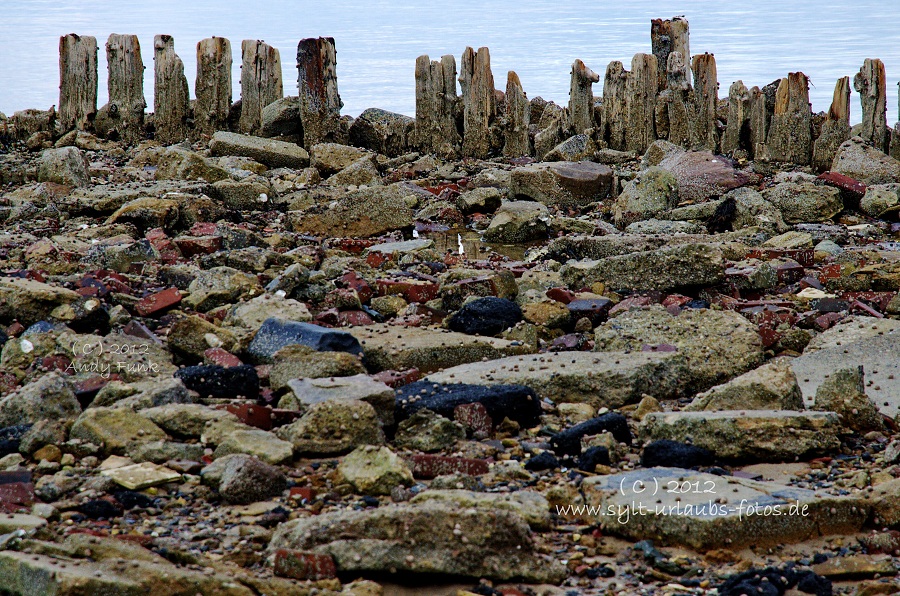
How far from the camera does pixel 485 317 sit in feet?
23.3

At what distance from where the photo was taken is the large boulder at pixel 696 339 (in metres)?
6.16

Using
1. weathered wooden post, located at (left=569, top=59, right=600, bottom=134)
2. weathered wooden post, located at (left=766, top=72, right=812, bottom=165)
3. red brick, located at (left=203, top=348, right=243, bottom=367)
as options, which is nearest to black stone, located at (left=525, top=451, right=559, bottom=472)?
red brick, located at (left=203, top=348, right=243, bottom=367)

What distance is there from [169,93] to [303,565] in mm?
14060

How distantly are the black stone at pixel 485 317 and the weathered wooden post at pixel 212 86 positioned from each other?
33.6 feet

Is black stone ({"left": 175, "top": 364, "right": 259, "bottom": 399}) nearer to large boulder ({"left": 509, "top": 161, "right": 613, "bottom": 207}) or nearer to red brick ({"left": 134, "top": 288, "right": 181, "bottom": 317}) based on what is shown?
red brick ({"left": 134, "top": 288, "right": 181, "bottom": 317})

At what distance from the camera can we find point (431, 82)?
1576cm

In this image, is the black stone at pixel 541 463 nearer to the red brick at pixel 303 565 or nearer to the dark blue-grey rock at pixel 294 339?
the red brick at pixel 303 565

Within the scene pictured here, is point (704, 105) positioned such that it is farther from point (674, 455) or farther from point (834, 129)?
point (674, 455)

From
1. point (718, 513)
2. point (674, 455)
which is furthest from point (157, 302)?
point (718, 513)

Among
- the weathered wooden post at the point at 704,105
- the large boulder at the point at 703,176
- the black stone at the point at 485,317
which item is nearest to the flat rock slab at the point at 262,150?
the large boulder at the point at 703,176

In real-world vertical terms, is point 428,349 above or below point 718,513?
above

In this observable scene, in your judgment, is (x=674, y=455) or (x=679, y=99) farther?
(x=679, y=99)

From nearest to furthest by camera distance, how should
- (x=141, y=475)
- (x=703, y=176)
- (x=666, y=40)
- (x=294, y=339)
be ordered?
(x=141, y=475) < (x=294, y=339) < (x=703, y=176) < (x=666, y=40)

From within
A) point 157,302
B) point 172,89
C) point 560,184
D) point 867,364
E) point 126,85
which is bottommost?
point 867,364
